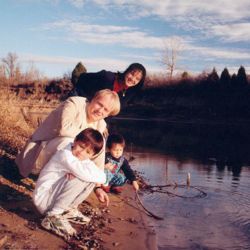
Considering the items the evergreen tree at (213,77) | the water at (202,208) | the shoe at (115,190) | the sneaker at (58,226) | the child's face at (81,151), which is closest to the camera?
the sneaker at (58,226)

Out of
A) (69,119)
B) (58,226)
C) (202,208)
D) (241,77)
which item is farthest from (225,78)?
(58,226)

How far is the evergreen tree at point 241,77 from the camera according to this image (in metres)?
31.5

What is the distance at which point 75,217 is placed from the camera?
12.3ft

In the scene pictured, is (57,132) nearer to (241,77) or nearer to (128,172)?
(128,172)

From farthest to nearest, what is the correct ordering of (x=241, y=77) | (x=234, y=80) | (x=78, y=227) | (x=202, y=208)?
1. (x=234, y=80)
2. (x=241, y=77)
3. (x=202, y=208)
4. (x=78, y=227)

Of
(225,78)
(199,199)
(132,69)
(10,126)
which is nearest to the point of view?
(132,69)

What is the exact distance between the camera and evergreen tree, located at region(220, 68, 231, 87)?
32.0 metres

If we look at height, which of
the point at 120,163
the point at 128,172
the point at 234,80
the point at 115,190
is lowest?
the point at 115,190

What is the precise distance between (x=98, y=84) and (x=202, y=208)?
7.07 ft

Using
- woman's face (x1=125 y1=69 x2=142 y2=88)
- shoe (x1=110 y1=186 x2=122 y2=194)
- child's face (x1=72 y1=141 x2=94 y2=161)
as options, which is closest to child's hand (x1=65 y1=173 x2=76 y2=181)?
child's face (x1=72 y1=141 x2=94 y2=161)

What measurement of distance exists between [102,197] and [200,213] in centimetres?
160

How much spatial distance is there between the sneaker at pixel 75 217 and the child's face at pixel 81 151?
0.49 meters

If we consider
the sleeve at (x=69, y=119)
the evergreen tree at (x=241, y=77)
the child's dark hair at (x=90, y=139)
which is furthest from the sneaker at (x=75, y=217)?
the evergreen tree at (x=241, y=77)

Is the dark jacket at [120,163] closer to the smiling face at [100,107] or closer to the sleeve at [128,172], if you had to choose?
the sleeve at [128,172]
